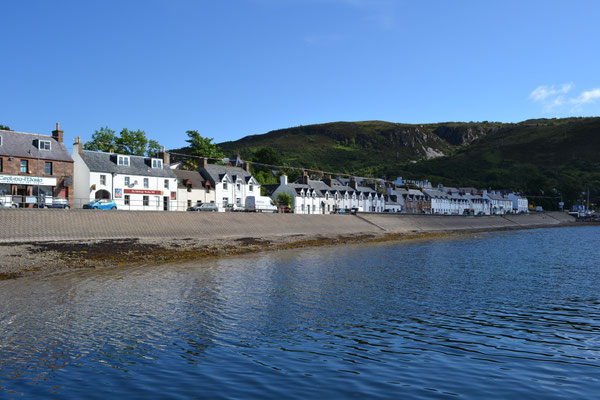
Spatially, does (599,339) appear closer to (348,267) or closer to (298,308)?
(298,308)

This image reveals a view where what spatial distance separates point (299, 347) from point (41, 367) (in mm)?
6965

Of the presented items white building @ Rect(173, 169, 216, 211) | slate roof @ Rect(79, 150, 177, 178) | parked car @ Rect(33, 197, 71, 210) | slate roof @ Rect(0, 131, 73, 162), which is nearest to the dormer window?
slate roof @ Rect(79, 150, 177, 178)

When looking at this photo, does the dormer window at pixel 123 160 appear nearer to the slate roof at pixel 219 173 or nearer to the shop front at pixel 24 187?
the shop front at pixel 24 187

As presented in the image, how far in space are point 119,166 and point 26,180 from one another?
47.3 feet

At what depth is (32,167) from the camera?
5972cm

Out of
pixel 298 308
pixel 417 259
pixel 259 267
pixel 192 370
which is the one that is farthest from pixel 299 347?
pixel 417 259

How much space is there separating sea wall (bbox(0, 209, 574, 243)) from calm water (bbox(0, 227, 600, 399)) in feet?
49.9

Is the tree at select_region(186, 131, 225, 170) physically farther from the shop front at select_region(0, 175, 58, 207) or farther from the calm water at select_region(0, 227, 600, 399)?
the calm water at select_region(0, 227, 600, 399)

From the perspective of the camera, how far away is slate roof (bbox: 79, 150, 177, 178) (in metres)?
67.4

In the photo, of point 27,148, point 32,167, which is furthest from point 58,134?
point 32,167

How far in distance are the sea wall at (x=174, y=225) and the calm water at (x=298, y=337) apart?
15.2m

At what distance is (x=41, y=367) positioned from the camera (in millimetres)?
12164

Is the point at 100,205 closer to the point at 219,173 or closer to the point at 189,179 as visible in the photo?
the point at 189,179

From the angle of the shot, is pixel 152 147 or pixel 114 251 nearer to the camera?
pixel 114 251
